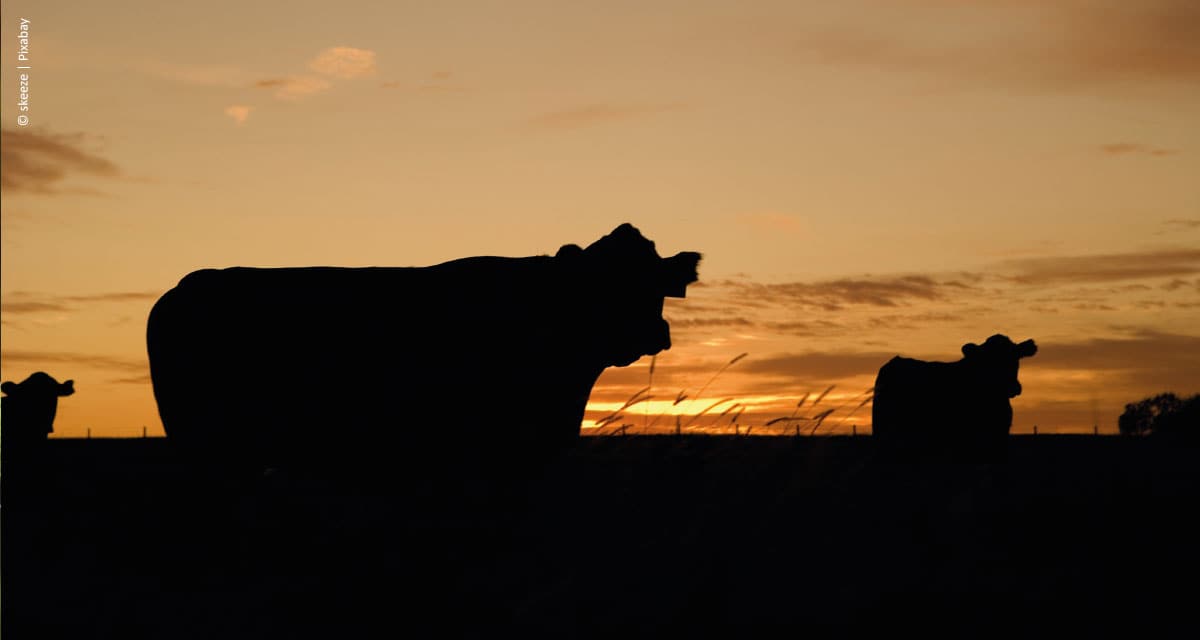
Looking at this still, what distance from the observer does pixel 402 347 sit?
11438 millimetres

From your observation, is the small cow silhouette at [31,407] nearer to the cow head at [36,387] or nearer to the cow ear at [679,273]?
the cow head at [36,387]

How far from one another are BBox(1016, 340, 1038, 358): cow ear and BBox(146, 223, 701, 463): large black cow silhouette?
16.1 meters

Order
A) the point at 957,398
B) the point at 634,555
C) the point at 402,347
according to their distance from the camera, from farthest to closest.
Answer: the point at 957,398 < the point at 402,347 < the point at 634,555

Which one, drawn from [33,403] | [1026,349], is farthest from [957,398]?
[33,403]

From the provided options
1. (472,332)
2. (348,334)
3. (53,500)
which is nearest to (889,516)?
(472,332)

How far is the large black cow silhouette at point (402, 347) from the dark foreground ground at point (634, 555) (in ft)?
1.72

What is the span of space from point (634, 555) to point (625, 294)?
4.97 metres

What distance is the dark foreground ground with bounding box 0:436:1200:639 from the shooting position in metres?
6.67

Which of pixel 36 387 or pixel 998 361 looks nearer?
pixel 36 387

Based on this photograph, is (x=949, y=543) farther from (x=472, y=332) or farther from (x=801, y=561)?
(x=472, y=332)

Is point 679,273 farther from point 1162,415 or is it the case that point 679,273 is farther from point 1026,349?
point 1162,415

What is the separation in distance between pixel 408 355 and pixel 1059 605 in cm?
619

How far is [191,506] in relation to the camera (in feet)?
37.0

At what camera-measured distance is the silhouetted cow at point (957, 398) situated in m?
24.7
